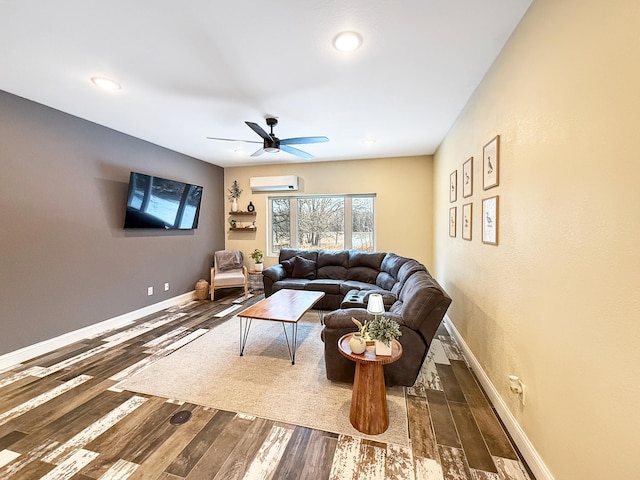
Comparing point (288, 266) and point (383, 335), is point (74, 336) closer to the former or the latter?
point (288, 266)

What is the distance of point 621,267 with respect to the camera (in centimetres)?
101

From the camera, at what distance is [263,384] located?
2396 millimetres

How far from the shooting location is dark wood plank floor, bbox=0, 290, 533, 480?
1549 mm

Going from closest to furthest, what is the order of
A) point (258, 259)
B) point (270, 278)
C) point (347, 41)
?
point (347, 41) → point (270, 278) → point (258, 259)

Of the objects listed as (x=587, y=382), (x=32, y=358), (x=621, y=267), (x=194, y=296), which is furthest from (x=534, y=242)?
(x=194, y=296)

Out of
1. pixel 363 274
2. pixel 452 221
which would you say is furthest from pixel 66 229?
pixel 452 221

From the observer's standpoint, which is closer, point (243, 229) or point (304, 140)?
point (304, 140)

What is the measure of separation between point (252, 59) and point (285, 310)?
235 centimetres

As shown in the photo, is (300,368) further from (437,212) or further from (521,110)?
(437,212)

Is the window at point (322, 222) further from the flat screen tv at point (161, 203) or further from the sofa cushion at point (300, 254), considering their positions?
the flat screen tv at point (161, 203)

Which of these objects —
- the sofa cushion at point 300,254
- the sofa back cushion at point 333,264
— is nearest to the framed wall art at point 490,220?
the sofa back cushion at point 333,264

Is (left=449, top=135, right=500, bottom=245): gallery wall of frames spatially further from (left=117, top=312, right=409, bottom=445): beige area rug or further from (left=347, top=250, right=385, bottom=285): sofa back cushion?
(left=117, top=312, right=409, bottom=445): beige area rug

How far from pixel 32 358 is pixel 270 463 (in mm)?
3002

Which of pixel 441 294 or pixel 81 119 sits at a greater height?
pixel 81 119
